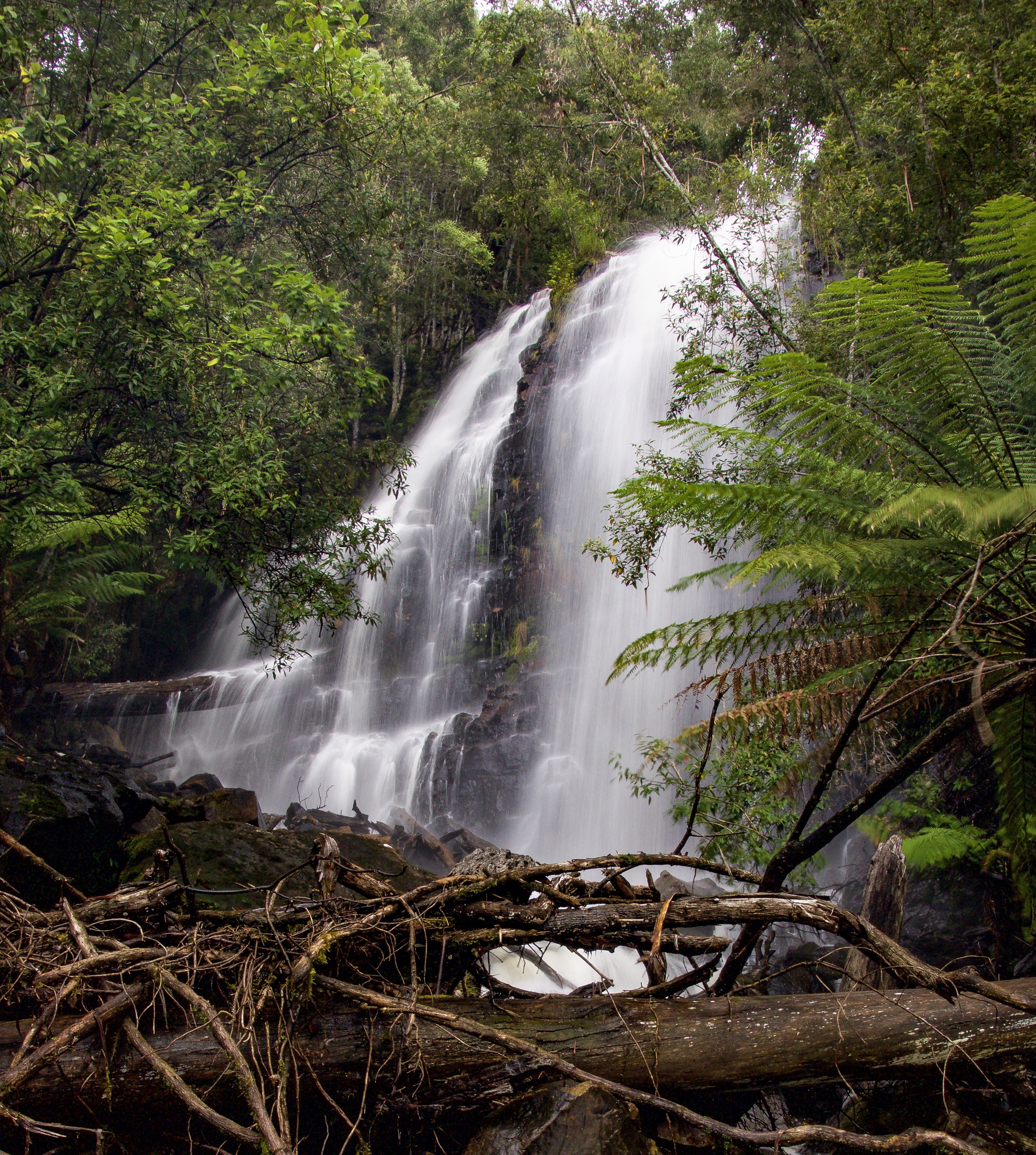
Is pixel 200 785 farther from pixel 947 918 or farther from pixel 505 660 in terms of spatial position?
pixel 947 918

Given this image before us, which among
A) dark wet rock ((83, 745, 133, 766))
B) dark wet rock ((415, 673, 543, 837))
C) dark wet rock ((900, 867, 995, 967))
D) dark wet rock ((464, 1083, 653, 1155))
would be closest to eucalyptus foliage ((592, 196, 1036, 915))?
dark wet rock ((464, 1083, 653, 1155))

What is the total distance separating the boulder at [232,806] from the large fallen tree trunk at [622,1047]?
145 inches

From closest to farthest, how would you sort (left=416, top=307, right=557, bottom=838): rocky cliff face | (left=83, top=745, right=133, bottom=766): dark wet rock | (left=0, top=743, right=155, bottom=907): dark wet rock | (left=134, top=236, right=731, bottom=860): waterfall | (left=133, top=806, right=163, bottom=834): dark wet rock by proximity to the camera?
1. (left=0, top=743, right=155, bottom=907): dark wet rock
2. (left=133, top=806, right=163, bottom=834): dark wet rock
3. (left=83, top=745, right=133, bottom=766): dark wet rock
4. (left=134, top=236, right=731, bottom=860): waterfall
5. (left=416, top=307, right=557, bottom=838): rocky cliff face

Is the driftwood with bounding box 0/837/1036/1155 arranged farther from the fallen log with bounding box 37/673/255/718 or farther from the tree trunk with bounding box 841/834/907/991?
the fallen log with bounding box 37/673/255/718

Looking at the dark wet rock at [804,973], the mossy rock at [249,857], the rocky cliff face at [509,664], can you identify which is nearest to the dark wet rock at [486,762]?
the rocky cliff face at [509,664]

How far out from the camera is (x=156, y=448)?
6.32 metres

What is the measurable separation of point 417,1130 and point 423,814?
30.0 feet

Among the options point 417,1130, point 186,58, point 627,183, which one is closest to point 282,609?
point 417,1130

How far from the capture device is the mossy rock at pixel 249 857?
9.88 ft

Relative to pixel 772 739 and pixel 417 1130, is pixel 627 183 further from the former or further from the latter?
pixel 417 1130

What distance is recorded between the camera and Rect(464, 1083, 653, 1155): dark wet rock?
5.43 feet

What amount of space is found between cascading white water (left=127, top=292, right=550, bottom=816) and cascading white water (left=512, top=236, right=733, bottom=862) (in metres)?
1.83

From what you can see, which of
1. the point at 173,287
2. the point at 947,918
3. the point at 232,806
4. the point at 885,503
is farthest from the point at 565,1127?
the point at 173,287

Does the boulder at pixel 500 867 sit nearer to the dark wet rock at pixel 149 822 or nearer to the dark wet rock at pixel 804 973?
the dark wet rock at pixel 804 973
